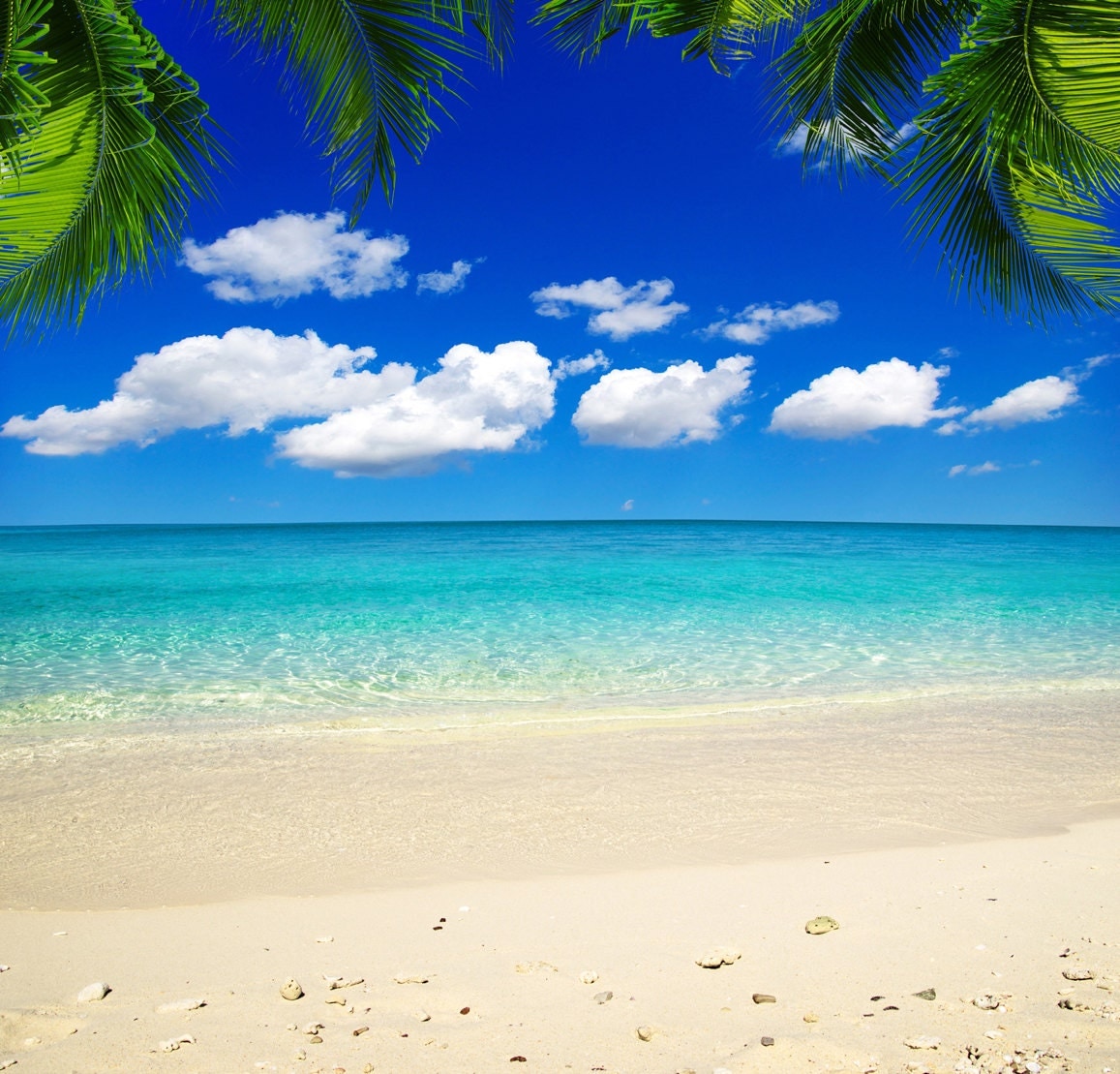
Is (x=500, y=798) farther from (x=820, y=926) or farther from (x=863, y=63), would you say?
(x=863, y=63)

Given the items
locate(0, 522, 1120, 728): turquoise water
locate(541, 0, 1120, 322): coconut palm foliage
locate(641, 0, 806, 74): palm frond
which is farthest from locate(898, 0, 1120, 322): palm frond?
locate(0, 522, 1120, 728): turquoise water

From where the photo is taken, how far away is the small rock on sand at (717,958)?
99.2 inches

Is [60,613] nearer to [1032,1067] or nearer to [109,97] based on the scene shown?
[109,97]

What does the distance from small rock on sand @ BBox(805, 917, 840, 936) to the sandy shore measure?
2 cm

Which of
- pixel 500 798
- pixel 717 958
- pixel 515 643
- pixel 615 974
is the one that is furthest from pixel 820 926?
pixel 515 643

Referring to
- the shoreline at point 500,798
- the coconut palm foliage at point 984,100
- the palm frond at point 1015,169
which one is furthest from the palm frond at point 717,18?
the shoreline at point 500,798

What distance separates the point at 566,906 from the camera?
3.03 meters

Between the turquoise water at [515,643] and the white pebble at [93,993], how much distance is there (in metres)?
3.89

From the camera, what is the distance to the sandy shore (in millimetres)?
2127

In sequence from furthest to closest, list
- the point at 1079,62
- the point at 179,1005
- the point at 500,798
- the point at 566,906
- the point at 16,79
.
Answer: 1. the point at 500,798
2. the point at 566,906
3. the point at 1079,62
4. the point at 16,79
5. the point at 179,1005

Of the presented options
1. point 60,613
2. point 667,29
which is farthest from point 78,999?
point 60,613

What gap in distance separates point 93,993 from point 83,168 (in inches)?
139

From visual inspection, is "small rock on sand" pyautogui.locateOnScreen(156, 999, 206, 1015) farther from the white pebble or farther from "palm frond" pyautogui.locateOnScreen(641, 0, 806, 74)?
"palm frond" pyautogui.locateOnScreen(641, 0, 806, 74)

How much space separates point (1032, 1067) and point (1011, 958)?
2.43 ft
